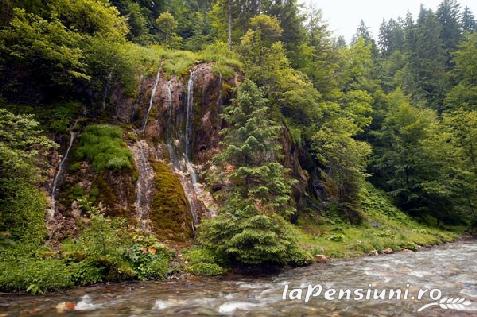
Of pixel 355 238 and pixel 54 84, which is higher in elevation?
pixel 54 84

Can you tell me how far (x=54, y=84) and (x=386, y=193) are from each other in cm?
2885

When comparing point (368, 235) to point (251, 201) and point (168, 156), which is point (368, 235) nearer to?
point (251, 201)

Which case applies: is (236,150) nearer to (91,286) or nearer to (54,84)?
(91,286)

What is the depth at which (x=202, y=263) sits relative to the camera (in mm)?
13172

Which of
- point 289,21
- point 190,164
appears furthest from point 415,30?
point 190,164

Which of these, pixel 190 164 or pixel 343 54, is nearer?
pixel 190 164

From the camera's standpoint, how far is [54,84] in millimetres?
19016

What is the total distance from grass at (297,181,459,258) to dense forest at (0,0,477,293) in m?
0.17

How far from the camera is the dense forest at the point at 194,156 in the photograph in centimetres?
1283

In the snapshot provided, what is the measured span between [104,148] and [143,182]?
253 centimetres

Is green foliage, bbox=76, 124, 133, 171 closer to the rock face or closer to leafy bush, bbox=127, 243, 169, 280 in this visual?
the rock face

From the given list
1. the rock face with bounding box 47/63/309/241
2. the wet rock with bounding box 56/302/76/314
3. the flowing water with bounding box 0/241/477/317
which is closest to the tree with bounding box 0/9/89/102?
the rock face with bounding box 47/63/309/241

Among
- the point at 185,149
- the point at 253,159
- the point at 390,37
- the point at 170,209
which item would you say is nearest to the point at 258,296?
the point at 253,159

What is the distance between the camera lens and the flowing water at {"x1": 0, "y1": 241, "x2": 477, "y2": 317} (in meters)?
8.52
